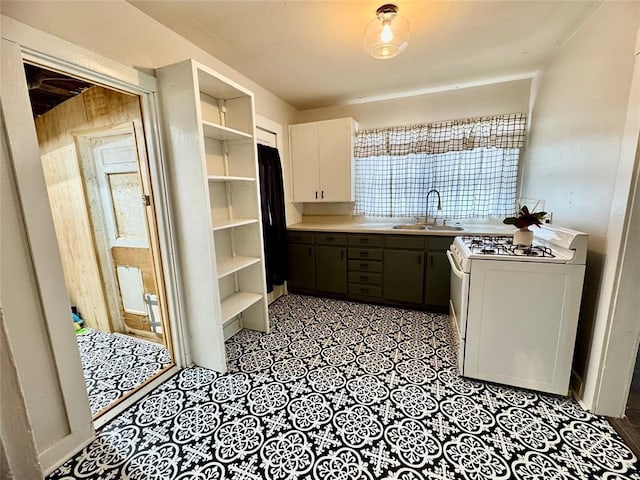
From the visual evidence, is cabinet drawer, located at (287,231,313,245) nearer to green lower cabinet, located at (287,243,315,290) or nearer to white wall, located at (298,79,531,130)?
green lower cabinet, located at (287,243,315,290)

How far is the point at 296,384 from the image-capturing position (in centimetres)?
190

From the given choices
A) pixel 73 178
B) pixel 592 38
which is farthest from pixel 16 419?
pixel 592 38

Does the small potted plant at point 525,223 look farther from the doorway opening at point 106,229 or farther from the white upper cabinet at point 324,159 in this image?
the doorway opening at point 106,229

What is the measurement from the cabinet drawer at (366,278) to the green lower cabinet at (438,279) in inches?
20.4

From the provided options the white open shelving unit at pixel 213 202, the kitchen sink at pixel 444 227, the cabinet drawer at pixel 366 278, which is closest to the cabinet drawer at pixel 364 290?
the cabinet drawer at pixel 366 278

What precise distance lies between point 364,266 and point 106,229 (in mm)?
2574

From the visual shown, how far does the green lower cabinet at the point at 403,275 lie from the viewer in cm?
290

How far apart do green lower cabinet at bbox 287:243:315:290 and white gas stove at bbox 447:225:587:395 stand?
1.84 metres

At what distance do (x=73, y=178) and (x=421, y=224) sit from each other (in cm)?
356

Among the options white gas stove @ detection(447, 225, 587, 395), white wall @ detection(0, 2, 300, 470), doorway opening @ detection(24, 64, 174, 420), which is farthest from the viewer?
doorway opening @ detection(24, 64, 174, 420)

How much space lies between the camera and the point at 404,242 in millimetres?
Result: 2906

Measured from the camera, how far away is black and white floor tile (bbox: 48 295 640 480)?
132 cm

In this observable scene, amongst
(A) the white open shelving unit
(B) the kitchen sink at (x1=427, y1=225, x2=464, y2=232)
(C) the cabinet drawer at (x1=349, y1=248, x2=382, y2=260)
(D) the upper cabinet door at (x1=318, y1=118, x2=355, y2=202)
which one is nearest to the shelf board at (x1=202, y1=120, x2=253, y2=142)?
(A) the white open shelving unit

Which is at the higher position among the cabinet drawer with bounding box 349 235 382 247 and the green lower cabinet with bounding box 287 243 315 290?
the cabinet drawer with bounding box 349 235 382 247
